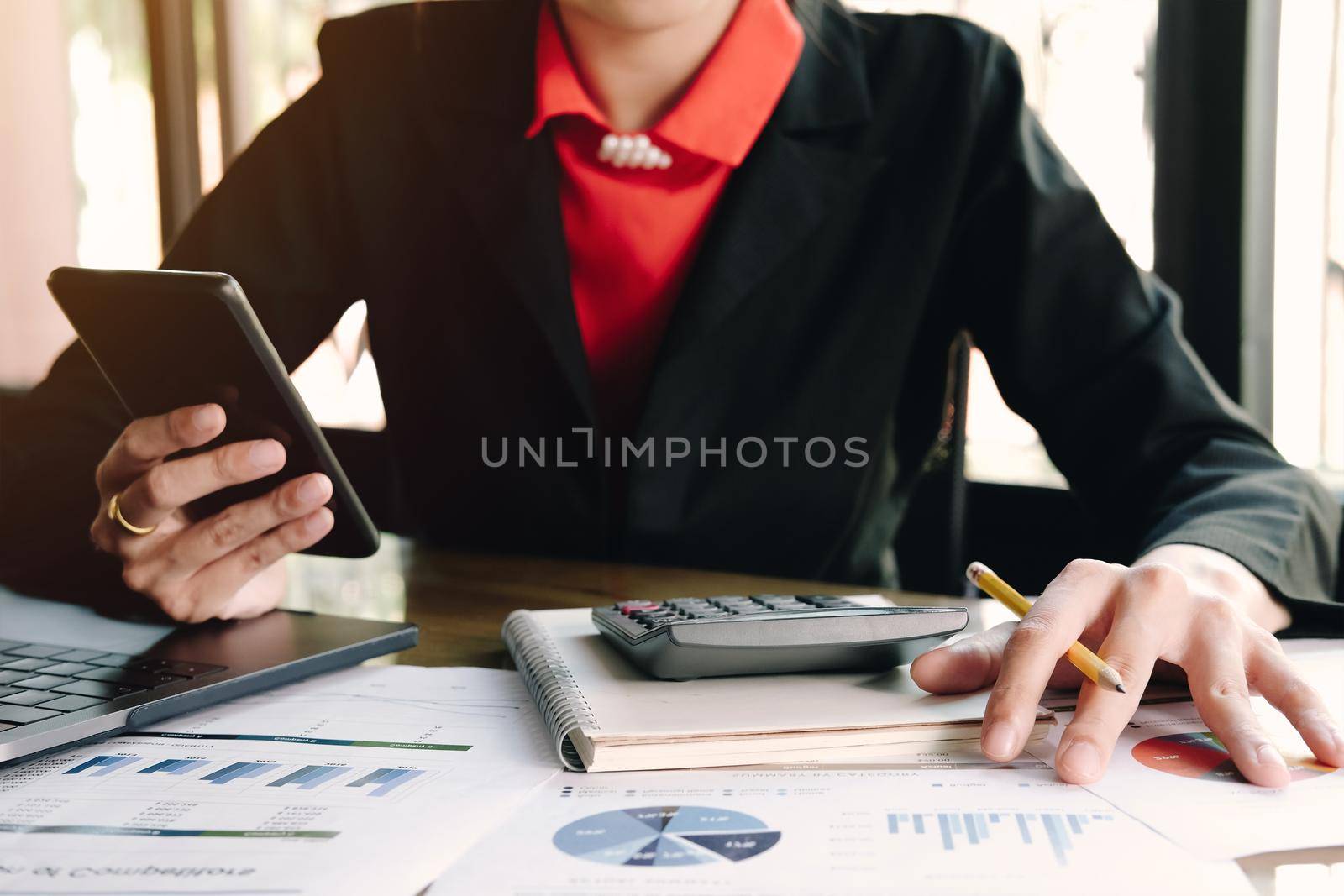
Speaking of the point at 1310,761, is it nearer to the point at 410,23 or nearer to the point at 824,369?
the point at 824,369

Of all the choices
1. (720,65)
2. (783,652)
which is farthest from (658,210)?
(783,652)

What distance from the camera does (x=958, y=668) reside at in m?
0.55

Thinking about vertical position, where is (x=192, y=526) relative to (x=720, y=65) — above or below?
below

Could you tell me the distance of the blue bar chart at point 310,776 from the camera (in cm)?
48

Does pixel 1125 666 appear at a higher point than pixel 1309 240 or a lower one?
lower

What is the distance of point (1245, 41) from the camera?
1.49 m

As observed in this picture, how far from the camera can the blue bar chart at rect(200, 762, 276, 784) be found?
0.49 m

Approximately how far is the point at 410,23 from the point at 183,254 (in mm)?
355

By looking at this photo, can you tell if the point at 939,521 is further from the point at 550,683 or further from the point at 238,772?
the point at 238,772

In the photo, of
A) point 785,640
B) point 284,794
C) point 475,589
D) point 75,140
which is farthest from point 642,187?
point 75,140

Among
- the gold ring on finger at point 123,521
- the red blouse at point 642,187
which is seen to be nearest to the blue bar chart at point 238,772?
the gold ring on finger at point 123,521

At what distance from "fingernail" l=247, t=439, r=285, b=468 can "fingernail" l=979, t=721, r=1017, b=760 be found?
0.45 metres

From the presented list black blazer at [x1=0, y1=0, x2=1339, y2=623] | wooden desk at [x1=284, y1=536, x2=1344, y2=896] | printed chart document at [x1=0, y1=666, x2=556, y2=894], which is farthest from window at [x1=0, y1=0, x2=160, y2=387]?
printed chart document at [x1=0, y1=666, x2=556, y2=894]

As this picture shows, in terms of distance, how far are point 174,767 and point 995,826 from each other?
353 mm
